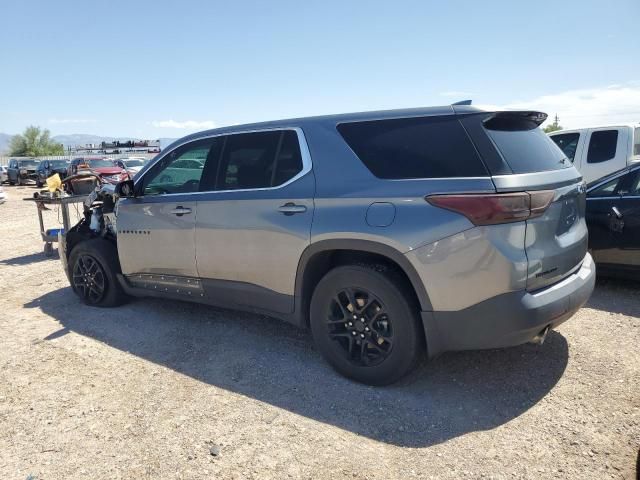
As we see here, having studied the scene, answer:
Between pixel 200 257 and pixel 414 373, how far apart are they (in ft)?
6.68

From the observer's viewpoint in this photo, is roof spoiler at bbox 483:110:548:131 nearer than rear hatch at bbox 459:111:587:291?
No

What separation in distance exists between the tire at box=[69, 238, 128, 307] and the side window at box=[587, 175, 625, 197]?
17.3ft

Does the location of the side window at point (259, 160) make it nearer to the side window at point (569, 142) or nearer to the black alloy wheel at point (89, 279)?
the black alloy wheel at point (89, 279)

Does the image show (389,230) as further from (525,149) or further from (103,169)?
(103,169)

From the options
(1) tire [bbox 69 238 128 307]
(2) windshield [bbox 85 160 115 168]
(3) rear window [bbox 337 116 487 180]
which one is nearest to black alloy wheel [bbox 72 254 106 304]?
(1) tire [bbox 69 238 128 307]

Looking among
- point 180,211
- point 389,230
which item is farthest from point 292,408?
point 180,211

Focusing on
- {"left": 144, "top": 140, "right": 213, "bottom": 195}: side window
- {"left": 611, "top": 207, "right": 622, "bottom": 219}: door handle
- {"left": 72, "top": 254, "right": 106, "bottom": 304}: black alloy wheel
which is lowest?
{"left": 72, "top": 254, "right": 106, "bottom": 304}: black alloy wheel

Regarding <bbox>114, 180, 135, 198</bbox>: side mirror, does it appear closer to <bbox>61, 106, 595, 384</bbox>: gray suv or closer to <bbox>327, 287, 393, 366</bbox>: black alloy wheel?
<bbox>61, 106, 595, 384</bbox>: gray suv

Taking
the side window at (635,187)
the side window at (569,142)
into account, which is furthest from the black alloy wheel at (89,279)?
the side window at (569,142)

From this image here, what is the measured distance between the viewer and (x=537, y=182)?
2.94m

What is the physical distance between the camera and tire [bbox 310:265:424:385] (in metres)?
3.11

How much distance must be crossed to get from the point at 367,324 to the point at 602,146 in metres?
7.87

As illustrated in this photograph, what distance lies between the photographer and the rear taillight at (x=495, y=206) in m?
2.77

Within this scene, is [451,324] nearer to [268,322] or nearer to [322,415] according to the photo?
[322,415]
